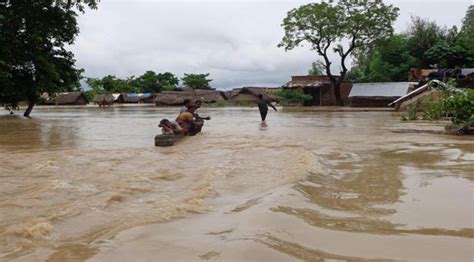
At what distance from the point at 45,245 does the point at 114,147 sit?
684 cm

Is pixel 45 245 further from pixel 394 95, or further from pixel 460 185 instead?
pixel 394 95

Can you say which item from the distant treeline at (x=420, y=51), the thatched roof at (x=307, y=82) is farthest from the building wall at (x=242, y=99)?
the distant treeline at (x=420, y=51)

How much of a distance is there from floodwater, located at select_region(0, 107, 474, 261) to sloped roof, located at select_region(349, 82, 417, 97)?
27.8m

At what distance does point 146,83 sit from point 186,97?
47.2 ft

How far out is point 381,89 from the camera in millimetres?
36000

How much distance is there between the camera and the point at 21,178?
20.1 ft

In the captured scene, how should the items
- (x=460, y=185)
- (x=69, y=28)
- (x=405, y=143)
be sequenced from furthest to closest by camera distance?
(x=69, y=28) → (x=405, y=143) → (x=460, y=185)

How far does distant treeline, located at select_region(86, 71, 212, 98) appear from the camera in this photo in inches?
2447

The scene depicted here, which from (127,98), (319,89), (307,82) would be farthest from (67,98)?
(319,89)

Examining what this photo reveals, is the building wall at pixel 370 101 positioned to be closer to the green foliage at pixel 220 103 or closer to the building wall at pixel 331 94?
the building wall at pixel 331 94

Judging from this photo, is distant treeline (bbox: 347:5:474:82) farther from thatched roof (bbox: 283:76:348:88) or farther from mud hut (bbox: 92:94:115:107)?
mud hut (bbox: 92:94:115:107)

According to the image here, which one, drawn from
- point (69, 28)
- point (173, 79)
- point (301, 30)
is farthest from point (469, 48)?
point (173, 79)

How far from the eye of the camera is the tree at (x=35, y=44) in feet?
69.1

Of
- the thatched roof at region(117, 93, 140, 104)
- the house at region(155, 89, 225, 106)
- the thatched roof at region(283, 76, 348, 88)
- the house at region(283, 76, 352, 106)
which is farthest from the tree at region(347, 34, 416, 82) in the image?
the thatched roof at region(117, 93, 140, 104)
